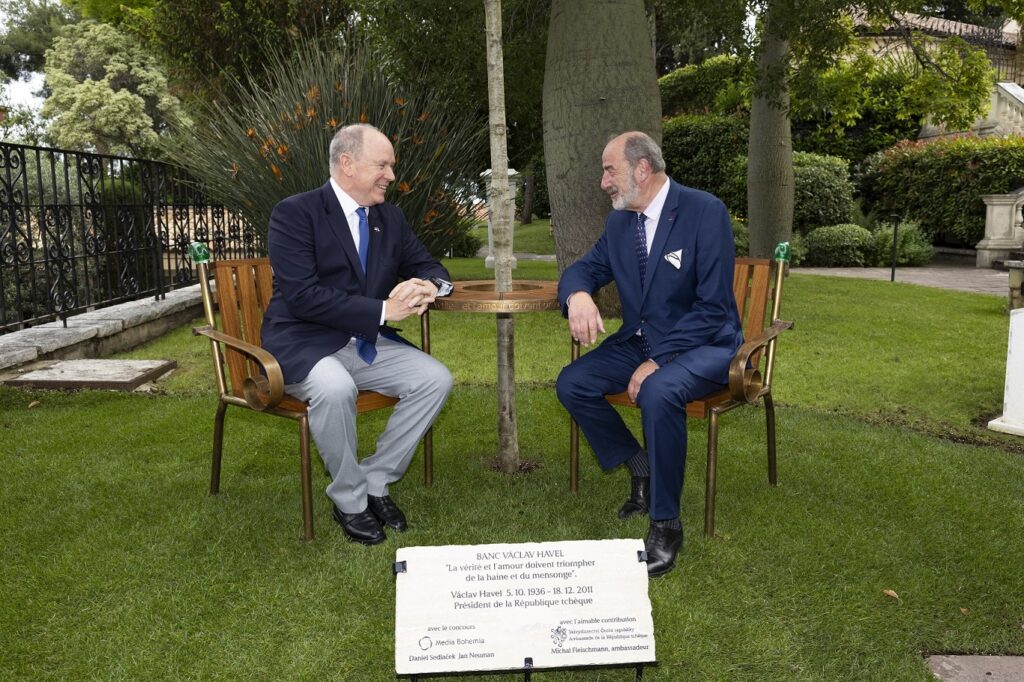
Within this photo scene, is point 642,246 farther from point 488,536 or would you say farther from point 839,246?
point 839,246

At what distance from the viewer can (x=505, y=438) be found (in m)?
4.04

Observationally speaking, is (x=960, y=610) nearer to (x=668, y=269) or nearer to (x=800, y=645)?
(x=800, y=645)

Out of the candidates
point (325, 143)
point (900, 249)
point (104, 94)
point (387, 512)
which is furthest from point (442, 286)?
point (104, 94)

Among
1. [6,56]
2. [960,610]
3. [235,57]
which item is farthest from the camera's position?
[6,56]

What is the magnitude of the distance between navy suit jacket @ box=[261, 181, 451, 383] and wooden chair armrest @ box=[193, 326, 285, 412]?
0.39 ft

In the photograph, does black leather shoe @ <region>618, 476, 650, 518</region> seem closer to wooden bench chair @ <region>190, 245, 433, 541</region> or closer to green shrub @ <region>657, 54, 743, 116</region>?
wooden bench chair @ <region>190, 245, 433, 541</region>

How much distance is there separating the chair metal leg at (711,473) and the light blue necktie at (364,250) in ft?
4.56

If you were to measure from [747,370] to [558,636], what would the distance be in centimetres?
156

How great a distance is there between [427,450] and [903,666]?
218cm

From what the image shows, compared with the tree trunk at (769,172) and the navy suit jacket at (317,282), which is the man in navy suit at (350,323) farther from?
the tree trunk at (769,172)

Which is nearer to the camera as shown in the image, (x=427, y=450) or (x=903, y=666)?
(x=903, y=666)

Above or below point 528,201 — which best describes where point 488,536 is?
below

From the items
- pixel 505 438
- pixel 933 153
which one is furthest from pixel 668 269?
pixel 933 153

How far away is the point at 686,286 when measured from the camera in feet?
10.9
